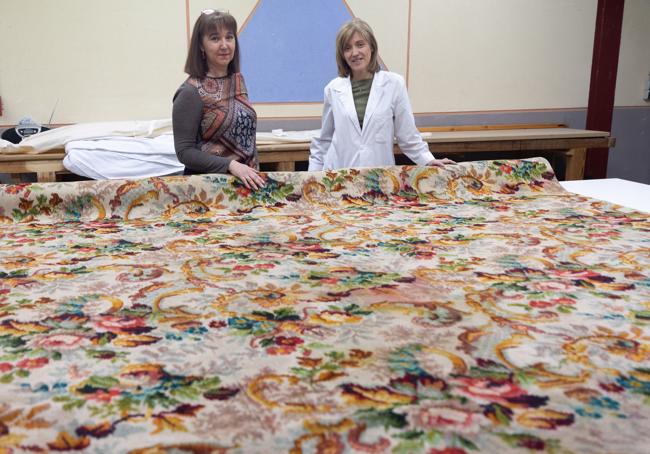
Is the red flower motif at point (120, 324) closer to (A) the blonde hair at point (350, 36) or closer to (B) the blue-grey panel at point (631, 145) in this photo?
(A) the blonde hair at point (350, 36)

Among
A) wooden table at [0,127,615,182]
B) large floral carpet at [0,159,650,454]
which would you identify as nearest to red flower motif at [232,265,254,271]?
large floral carpet at [0,159,650,454]

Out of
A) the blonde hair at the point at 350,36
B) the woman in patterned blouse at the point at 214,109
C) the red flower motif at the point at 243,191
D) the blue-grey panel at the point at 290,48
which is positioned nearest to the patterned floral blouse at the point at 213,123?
the woman in patterned blouse at the point at 214,109

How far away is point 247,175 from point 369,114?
2.69ft

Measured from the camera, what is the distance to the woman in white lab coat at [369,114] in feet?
7.90

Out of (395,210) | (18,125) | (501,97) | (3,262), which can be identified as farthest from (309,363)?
(501,97)

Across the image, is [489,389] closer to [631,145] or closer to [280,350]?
[280,350]

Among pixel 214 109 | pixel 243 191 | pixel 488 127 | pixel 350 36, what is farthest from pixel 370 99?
pixel 488 127

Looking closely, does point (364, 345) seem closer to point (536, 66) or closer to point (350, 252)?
point (350, 252)

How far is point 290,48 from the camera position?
3.93m

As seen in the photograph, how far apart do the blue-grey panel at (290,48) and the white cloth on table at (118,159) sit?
100 centimetres

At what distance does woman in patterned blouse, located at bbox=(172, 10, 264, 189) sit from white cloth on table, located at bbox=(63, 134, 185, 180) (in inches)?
48.7

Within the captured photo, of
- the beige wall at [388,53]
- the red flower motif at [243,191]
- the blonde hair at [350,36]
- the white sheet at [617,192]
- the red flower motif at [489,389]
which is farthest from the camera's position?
the beige wall at [388,53]

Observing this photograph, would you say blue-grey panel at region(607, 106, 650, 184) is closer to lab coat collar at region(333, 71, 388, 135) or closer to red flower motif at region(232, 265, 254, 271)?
lab coat collar at region(333, 71, 388, 135)

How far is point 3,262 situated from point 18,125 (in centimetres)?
270
